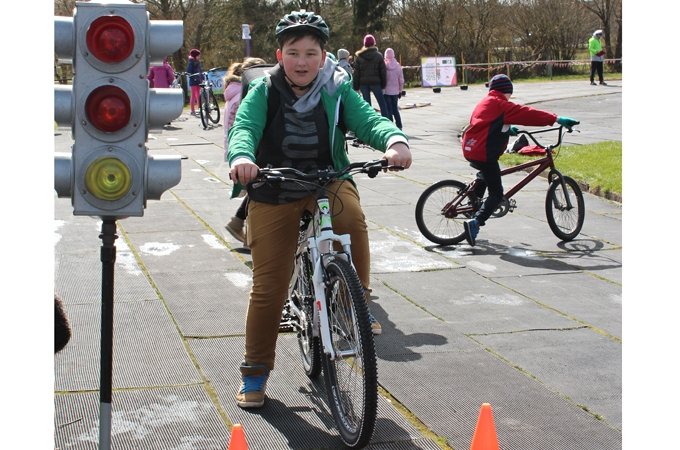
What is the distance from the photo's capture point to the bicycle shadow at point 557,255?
30.1 feet

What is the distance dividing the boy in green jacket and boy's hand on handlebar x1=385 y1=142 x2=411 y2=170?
0.21 m

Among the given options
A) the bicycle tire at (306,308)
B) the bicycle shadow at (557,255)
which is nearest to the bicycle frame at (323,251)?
the bicycle tire at (306,308)

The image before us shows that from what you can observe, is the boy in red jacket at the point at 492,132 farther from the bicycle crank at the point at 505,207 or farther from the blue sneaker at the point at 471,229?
the bicycle crank at the point at 505,207

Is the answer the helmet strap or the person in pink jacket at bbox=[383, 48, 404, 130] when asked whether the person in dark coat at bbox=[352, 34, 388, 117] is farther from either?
the helmet strap

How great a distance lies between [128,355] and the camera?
6250 millimetres

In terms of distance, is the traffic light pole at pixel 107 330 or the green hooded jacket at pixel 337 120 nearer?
the traffic light pole at pixel 107 330

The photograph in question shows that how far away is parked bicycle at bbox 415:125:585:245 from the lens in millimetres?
10031

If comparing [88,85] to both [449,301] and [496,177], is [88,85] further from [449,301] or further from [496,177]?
[496,177]

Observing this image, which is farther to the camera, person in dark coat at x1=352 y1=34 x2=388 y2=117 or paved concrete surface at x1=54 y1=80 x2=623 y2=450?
person in dark coat at x1=352 y1=34 x2=388 y2=117

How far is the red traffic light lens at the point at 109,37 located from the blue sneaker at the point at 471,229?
6.35m

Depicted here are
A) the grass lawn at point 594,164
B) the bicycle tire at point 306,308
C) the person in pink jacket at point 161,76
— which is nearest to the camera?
Answer: the bicycle tire at point 306,308

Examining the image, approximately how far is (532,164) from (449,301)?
10.6ft

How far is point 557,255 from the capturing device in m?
9.62

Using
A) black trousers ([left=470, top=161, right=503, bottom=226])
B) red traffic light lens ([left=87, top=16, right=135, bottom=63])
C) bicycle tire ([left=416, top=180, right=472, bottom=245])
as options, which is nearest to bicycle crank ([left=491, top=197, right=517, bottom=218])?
black trousers ([left=470, top=161, right=503, bottom=226])
